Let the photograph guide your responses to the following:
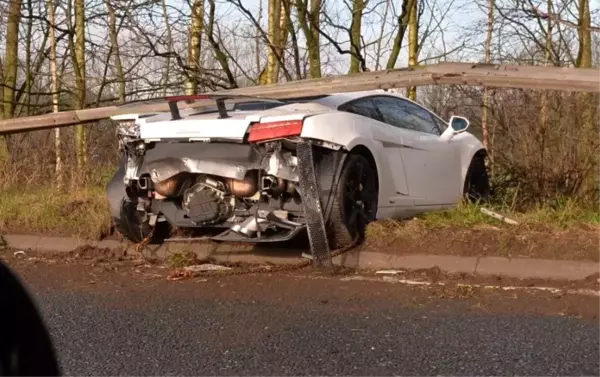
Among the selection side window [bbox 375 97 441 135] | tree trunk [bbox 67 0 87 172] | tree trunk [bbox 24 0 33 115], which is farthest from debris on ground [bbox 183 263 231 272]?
tree trunk [bbox 24 0 33 115]

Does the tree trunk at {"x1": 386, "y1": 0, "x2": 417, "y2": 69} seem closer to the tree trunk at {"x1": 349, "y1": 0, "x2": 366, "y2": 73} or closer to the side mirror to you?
the tree trunk at {"x1": 349, "y1": 0, "x2": 366, "y2": 73}

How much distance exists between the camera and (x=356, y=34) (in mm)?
14570


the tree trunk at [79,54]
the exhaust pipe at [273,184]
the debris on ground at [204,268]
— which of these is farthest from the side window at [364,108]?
the tree trunk at [79,54]

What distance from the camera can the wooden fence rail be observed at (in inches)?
302

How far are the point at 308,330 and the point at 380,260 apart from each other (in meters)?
2.22

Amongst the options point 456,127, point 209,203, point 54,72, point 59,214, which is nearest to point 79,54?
point 54,72

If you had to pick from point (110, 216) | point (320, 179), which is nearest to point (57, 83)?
point (110, 216)

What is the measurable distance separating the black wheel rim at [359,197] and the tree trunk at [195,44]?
24.4 feet

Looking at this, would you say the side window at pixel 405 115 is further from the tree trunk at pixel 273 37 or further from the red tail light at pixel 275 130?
the tree trunk at pixel 273 37

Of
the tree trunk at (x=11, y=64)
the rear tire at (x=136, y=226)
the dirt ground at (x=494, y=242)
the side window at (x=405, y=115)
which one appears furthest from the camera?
the tree trunk at (x=11, y=64)

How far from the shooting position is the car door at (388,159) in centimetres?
770

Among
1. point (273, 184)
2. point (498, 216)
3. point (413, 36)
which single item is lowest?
point (498, 216)

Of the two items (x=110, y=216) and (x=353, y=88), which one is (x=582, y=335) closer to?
(x=353, y=88)

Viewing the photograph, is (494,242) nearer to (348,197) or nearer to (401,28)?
(348,197)
